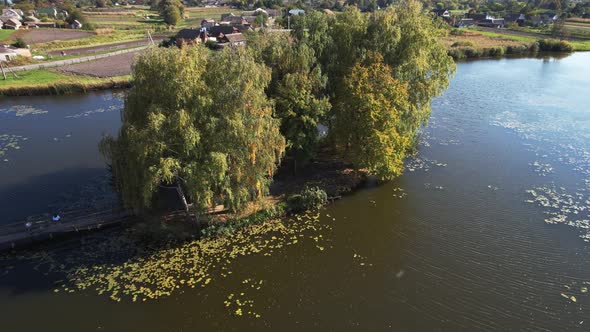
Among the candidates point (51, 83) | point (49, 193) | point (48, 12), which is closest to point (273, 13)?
point (48, 12)

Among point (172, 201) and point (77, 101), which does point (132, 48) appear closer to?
point (77, 101)

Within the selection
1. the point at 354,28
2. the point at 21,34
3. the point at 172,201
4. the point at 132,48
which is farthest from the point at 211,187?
the point at 21,34

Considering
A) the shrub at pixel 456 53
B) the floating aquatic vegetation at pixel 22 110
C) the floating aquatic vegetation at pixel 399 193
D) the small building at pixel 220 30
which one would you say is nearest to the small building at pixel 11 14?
the small building at pixel 220 30

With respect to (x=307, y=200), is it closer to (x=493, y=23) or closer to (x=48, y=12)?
(x=493, y=23)

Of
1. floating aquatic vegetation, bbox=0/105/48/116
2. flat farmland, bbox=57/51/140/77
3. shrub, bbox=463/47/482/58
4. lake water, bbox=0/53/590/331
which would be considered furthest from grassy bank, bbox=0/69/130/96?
shrub, bbox=463/47/482/58

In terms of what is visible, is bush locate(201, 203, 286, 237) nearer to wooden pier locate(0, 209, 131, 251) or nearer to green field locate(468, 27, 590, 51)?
wooden pier locate(0, 209, 131, 251)

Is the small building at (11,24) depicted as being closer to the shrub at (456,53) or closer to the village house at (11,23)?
the village house at (11,23)
